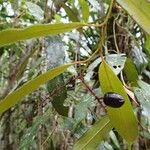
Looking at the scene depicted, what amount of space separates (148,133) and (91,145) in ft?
3.33

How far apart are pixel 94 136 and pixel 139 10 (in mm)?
350

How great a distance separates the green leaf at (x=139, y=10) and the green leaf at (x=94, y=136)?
13.2 inches

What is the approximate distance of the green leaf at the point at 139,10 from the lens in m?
0.58

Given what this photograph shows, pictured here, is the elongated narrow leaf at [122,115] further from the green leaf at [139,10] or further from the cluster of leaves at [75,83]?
the green leaf at [139,10]

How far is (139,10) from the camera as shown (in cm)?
59

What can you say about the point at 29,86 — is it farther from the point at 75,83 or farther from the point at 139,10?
the point at 75,83

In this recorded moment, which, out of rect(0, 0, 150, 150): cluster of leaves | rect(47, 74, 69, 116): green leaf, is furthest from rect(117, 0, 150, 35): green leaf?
rect(47, 74, 69, 116): green leaf

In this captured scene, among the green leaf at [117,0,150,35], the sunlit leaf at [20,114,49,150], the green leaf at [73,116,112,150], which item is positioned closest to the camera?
the green leaf at [117,0,150,35]

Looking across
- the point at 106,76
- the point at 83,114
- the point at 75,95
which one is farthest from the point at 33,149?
the point at 106,76

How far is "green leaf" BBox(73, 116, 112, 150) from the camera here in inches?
33.6

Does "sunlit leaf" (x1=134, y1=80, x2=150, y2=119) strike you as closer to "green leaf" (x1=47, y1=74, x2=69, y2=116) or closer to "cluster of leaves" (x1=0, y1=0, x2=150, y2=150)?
"cluster of leaves" (x1=0, y1=0, x2=150, y2=150)

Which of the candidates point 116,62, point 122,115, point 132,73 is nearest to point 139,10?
point 122,115

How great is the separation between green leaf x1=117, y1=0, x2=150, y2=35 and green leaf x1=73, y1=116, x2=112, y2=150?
1.10 ft

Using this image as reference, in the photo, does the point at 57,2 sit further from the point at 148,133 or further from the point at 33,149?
the point at 148,133
